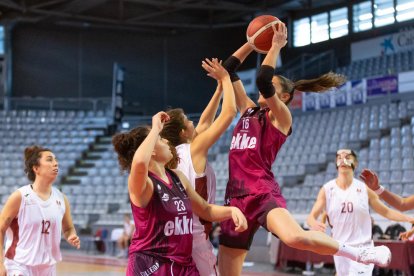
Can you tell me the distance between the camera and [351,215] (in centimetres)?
659

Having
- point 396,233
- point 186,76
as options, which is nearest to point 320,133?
point 396,233

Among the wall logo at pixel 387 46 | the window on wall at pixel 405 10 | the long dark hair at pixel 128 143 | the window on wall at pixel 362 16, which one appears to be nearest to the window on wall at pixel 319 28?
the window on wall at pixel 362 16

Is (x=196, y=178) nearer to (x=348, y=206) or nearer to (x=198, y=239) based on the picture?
(x=198, y=239)

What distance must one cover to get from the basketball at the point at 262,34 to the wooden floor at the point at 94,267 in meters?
6.92

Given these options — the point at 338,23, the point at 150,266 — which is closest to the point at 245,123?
the point at 150,266

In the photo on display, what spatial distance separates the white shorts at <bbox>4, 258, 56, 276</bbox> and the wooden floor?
610cm

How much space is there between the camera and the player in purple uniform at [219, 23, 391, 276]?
14.7 ft

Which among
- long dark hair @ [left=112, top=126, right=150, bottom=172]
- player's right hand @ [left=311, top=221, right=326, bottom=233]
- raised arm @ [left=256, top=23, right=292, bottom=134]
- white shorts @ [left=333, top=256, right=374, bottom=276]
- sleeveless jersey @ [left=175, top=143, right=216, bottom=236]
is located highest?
Answer: raised arm @ [left=256, top=23, right=292, bottom=134]

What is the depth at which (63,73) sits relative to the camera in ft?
83.8

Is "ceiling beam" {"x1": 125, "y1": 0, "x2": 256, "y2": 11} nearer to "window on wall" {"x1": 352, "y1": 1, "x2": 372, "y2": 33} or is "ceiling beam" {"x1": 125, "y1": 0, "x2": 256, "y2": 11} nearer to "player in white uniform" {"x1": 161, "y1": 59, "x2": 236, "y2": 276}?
"window on wall" {"x1": 352, "y1": 1, "x2": 372, "y2": 33}

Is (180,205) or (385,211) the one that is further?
(385,211)

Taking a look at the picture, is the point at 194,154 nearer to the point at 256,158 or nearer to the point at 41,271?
the point at 256,158

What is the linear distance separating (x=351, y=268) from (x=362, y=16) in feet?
59.3

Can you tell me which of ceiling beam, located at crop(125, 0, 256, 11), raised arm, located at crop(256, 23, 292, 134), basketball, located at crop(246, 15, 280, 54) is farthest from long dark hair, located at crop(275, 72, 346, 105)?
ceiling beam, located at crop(125, 0, 256, 11)
